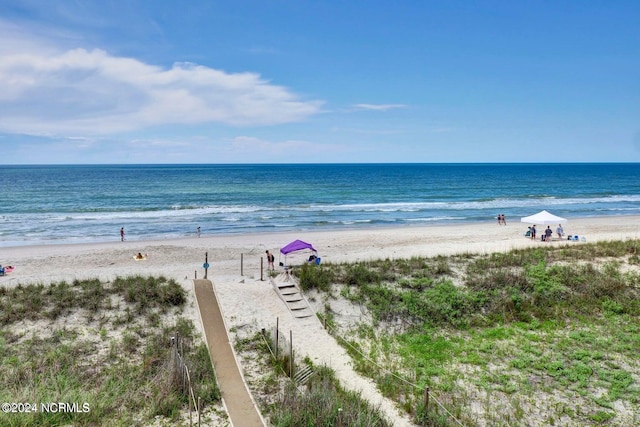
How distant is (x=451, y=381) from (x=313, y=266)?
916cm

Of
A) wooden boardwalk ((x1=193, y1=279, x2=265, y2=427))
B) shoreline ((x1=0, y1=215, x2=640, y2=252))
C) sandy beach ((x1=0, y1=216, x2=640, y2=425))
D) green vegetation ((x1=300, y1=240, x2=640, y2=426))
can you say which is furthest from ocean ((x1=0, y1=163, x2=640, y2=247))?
green vegetation ((x1=300, y1=240, x2=640, y2=426))

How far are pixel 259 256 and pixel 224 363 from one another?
13.9 meters

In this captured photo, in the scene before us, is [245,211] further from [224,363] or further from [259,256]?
[224,363]

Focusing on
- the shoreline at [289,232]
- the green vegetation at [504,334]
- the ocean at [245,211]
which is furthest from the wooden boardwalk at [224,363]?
the ocean at [245,211]

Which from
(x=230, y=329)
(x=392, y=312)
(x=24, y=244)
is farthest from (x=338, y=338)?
(x=24, y=244)

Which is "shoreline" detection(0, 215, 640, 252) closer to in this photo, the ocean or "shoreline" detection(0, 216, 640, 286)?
"shoreline" detection(0, 216, 640, 286)

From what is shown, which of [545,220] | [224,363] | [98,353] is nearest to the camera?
[224,363]

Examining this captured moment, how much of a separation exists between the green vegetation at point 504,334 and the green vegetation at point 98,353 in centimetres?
547

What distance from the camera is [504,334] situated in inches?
613

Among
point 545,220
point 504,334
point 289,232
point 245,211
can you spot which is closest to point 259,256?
point 289,232

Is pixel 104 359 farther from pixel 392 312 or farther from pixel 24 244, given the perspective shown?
pixel 24 244

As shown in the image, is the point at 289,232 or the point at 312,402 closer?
the point at 312,402

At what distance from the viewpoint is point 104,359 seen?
13.4m

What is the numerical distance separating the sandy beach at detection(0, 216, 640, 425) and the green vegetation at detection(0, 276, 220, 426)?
1643 mm
